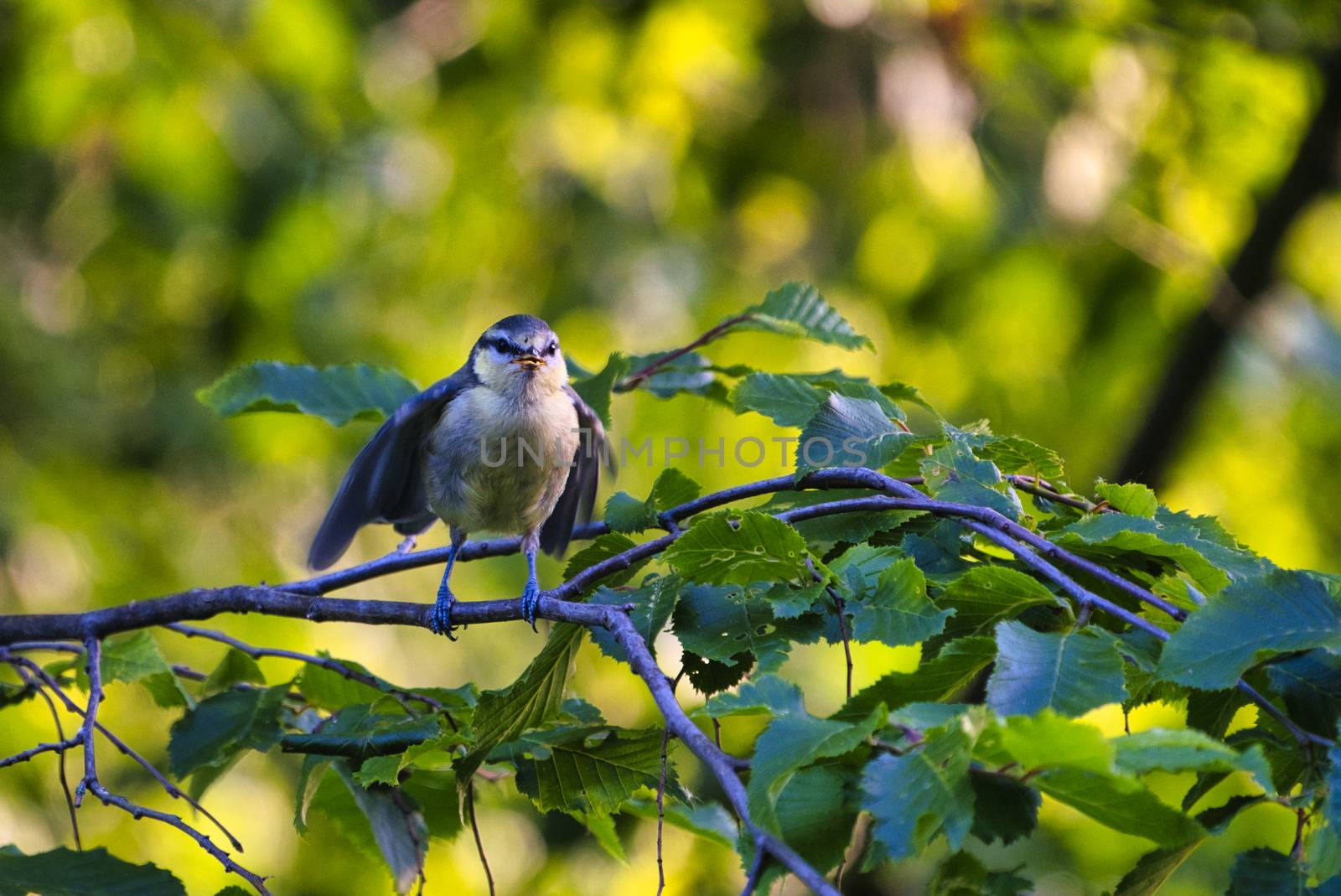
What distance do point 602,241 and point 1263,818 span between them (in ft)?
12.8

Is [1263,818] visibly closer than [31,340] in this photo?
Yes

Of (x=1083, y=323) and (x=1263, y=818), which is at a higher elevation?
(x=1083, y=323)

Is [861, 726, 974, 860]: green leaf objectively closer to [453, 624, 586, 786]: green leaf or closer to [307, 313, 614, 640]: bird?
[453, 624, 586, 786]: green leaf

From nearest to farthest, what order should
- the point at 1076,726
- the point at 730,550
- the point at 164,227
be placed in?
1. the point at 1076,726
2. the point at 730,550
3. the point at 164,227

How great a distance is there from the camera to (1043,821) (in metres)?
4.39

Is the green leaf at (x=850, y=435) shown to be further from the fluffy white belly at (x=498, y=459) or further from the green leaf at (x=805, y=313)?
the fluffy white belly at (x=498, y=459)

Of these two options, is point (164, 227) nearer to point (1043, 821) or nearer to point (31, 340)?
point (31, 340)

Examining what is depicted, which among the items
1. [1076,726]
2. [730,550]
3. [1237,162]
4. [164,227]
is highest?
[164,227]

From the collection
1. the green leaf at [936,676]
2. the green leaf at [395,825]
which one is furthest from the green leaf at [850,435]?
the green leaf at [395,825]

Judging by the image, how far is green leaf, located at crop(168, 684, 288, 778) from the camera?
2131 mm

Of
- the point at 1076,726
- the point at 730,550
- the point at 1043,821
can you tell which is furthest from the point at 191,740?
the point at 1043,821

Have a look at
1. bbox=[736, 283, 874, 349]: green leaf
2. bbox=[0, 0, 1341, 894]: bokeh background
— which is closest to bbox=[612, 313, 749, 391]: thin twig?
bbox=[736, 283, 874, 349]: green leaf

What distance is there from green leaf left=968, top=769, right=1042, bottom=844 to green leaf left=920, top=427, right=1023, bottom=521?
→ 50 centimetres

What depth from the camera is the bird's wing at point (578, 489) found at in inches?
149
